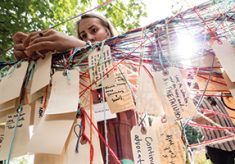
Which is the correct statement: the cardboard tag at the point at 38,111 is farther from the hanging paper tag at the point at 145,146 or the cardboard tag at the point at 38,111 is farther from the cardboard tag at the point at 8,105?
the hanging paper tag at the point at 145,146

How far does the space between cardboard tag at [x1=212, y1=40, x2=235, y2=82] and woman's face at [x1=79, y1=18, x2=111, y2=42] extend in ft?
1.72

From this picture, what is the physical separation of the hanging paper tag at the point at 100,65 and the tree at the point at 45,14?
63 cm

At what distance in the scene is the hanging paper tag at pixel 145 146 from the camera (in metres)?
0.41

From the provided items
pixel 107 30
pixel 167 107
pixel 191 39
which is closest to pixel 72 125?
pixel 167 107

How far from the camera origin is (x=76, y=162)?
1.26 ft

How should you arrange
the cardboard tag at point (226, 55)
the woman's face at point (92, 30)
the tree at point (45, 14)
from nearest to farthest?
the cardboard tag at point (226, 55) → the woman's face at point (92, 30) → the tree at point (45, 14)

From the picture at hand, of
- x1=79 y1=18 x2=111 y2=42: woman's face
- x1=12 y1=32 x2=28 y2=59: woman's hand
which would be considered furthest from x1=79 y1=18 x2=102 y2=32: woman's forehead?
x1=12 y1=32 x2=28 y2=59: woman's hand

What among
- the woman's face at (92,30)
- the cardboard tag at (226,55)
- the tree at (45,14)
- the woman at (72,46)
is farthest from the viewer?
the tree at (45,14)

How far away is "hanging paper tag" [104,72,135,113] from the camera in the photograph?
18.2 inches

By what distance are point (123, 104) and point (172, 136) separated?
0.11m

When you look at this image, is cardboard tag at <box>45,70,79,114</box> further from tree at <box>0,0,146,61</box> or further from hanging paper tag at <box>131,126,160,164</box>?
tree at <box>0,0,146,61</box>

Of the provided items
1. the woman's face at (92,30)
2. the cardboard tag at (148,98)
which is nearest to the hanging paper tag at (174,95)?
the cardboard tag at (148,98)

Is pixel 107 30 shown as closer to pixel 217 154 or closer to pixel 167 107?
pixel 167 107

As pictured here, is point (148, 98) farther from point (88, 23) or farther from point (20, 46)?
point (88, 23)
